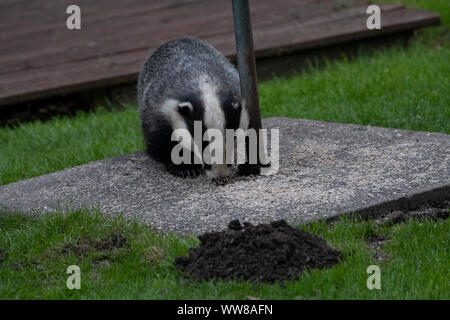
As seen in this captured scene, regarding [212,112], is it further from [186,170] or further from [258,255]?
[258,255]

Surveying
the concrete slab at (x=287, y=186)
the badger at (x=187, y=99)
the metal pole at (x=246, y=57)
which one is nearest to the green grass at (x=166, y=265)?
the concrete slab at (x=287, y=186)

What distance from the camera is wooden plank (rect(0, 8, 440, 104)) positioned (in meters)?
7.72

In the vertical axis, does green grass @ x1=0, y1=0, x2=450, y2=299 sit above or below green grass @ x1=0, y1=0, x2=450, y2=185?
below

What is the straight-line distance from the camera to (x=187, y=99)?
15.4 feet

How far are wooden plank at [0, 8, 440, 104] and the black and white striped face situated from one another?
10.7 feet

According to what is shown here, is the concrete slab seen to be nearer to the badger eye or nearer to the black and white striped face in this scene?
the black and white striped face

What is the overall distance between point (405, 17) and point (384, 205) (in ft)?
16.9

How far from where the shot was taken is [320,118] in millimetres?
6391

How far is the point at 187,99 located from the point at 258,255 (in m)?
1.51

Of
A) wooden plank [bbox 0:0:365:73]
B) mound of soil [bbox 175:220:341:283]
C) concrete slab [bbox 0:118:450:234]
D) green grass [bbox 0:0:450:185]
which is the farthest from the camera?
wooden plank [bbox 0:0:365:73]

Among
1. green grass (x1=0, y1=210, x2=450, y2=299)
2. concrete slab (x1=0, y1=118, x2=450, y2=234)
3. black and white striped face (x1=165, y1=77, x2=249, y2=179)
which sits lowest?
green grass (x1=0, y1=210, x2=450, y2=299)

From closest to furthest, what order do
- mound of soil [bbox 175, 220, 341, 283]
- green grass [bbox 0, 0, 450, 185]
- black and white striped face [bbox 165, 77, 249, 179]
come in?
mound of soil [bbox 175, 220, 341, 283], black and white striped face [bbox 165, 77, 249, 179], green grass [bbox 0, 0, 450, 185]

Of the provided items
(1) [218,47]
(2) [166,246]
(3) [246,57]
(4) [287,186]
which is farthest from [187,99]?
(1) [218,47]

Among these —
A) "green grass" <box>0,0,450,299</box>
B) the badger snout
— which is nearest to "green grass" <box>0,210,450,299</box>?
"green grass" <box>0,0,450,299</box>
